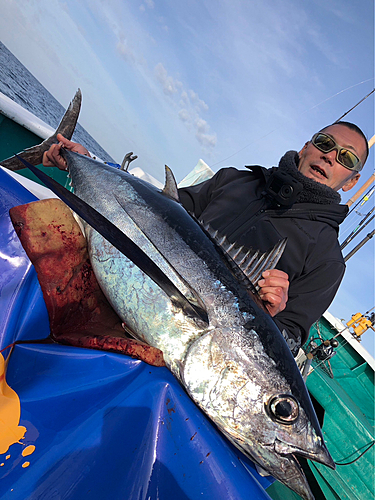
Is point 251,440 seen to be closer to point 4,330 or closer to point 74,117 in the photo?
point 4,330

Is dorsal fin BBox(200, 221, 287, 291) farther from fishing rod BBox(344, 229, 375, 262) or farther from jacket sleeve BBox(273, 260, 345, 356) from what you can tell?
fishing rod BBox(344, 229, 375, 262)

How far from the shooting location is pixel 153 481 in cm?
76

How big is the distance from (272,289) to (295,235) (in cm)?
99

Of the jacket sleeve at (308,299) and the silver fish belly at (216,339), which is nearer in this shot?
the silver fish belly at (216,339)

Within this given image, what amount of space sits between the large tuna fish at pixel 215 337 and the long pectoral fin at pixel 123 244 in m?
0.01

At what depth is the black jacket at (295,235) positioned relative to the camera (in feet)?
6.61

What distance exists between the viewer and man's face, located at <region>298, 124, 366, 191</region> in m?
2.41

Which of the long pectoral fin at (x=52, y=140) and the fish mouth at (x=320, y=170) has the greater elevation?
the fish mouth at (x=320, y=170)

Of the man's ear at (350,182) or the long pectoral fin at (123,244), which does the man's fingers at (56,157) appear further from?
the man's ear at (350,182)

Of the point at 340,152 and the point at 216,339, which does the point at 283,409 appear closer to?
the point at 216,339

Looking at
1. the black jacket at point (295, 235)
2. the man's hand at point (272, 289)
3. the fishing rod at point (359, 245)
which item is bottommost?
the man's hand at point (272, 289)

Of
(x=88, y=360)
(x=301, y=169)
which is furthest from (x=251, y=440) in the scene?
(x=301, y=169)

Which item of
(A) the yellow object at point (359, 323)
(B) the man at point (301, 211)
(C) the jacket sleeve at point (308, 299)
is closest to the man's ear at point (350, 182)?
(B) the man at point (301, 211)

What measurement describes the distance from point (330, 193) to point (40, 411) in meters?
2.45
